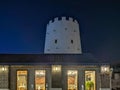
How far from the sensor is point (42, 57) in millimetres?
25625

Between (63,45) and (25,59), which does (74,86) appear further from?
(63,45)

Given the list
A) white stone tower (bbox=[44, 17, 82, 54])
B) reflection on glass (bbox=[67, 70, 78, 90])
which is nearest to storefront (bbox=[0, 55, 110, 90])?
reflection on glass (bbox=[67, 70, 78, 90])

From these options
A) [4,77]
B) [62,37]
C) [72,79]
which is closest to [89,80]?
[72,79]

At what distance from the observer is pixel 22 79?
23.8m

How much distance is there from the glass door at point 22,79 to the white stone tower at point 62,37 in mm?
10329

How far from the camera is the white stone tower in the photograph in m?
33.9

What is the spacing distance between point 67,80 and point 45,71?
1.90 m

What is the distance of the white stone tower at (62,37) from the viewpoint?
33906 millimetres

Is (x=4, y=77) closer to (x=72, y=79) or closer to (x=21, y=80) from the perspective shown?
(x=21, y=80)

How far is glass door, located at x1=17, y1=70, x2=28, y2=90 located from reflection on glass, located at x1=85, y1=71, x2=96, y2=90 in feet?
16.1

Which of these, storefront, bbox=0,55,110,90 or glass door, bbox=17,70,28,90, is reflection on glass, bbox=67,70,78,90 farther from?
glass door, bbox=17,70,28,90

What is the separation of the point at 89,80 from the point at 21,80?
5.49 meters

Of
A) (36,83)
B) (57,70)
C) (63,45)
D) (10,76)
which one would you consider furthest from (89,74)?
(63,45)

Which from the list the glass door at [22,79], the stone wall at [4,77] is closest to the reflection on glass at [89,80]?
the glass door at [22,79]
